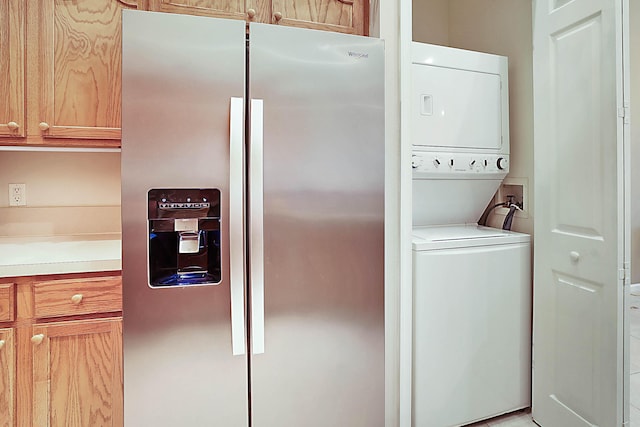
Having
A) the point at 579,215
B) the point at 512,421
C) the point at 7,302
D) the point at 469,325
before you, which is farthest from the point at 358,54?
the point at 512,421

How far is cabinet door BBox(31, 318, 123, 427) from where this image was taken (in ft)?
4.49

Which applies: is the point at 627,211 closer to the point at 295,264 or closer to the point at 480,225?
the point at 480,225

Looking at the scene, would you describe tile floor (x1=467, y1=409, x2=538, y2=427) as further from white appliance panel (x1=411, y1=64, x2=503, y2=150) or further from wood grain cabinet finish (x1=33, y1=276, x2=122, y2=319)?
wood grain cabinet finish (x1=33, y1=276, x2=122, y2=319)

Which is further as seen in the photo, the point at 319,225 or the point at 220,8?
the point at 220,8

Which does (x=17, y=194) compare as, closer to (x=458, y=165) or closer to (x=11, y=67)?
(x=11, y=67)

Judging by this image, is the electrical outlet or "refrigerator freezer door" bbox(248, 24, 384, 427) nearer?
"refrigerator freezer door" bbox(248, 24, 384, 427)

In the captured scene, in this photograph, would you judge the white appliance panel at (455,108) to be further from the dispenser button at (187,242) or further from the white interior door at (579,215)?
the dispenser button at (187,242)

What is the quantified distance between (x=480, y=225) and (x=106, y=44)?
2142 millimetres

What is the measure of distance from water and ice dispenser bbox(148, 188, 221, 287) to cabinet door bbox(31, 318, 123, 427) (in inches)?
13.2

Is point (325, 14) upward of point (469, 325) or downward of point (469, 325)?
upward

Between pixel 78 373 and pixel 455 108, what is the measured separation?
2.03m

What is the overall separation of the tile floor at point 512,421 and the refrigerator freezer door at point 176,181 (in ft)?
4.41

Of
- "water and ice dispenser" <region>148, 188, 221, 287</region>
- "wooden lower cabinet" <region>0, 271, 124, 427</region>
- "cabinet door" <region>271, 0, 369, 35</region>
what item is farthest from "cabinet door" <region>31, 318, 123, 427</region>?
"cabinet door" <region>271, 0, 369, 35</region>

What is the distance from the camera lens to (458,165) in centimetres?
201
